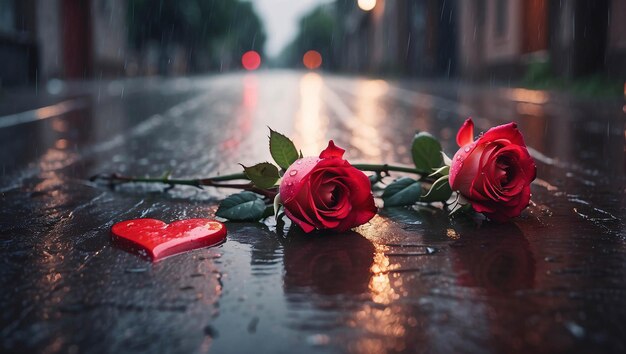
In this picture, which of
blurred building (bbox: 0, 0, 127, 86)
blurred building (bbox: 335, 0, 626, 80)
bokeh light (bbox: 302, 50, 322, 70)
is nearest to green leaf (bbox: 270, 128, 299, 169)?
blurred building (bbox: 335, 0, 626, 80)

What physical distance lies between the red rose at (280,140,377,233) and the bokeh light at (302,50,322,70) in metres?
124

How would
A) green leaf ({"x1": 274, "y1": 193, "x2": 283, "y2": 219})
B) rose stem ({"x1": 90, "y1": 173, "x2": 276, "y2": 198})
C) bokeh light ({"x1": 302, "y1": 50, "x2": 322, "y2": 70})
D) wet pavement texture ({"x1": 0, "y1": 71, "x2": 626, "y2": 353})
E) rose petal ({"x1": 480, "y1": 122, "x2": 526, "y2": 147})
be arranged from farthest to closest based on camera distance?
bokeh light ({"x1": 302, "y1": 50, "x2": 322, "y2": 70}), rose stem ({"x1": 90, "y1": 173, "x2": 276, "y2": 198}), rose petal ({"x1": 480, "y1": 122, "x2": 526, "y2": 147}), green leaf ({"x1": 274, "y1": 193, "x2": 283, "y2": 219}), wet pavement texture ({"x1": 0, "y1": 71, "x2": 626, "y2": 353})

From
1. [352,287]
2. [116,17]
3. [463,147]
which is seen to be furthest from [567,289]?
[116,17]

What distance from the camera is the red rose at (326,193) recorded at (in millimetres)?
1897

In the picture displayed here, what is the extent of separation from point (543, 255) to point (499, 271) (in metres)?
0.23

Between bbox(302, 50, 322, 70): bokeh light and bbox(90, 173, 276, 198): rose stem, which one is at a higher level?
bbox(302, 50, 322, 70): bokeh light

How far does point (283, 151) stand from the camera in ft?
7.15

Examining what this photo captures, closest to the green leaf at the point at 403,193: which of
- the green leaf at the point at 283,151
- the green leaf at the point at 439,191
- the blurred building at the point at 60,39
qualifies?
the green leaf at the point at 439,191

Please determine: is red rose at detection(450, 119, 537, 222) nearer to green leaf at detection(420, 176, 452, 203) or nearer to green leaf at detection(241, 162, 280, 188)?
green leaf at detection(420, 176, 452, 203)

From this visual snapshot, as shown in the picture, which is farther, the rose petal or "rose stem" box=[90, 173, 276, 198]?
"rose stem" box=[90, 173, 276, 198]

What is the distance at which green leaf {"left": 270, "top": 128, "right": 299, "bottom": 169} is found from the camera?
2176 millimetres

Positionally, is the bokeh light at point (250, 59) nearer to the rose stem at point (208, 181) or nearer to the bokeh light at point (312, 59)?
A: the bokeh light at point (312, 59)

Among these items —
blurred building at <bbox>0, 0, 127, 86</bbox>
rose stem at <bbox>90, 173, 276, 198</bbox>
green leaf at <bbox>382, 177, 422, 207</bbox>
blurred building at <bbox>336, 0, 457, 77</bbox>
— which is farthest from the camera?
blurred building at <bbox>336, 0, 457, 77</bbox>

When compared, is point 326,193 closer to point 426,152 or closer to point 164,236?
point 164,236
